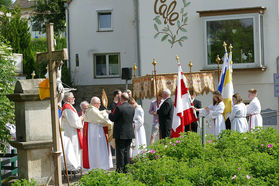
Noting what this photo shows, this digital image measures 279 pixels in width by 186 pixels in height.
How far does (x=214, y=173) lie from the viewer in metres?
6.52

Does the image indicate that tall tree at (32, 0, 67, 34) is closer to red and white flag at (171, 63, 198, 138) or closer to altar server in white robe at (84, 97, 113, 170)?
altar server in white robe at (84, 97, 113, 170)

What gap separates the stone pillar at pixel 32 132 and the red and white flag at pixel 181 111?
13.1 feet

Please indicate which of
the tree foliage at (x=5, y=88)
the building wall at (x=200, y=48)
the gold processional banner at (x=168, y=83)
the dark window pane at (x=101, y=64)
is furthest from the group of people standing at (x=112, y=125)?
the dark window pane at (x=101, y=64)

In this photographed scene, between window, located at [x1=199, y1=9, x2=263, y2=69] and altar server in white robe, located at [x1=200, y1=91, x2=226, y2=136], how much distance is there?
580cm

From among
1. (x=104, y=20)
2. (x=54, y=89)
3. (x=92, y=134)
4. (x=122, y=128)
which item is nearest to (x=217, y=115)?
(x=122, y=128)

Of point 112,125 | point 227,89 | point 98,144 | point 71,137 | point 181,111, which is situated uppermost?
point 227,89

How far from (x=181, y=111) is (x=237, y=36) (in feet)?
27.3

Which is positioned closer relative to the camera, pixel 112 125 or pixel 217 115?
pixel 112 125

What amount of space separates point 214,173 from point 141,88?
8718 millimetres

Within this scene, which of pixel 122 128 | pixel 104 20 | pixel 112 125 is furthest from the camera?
pixel 104 20

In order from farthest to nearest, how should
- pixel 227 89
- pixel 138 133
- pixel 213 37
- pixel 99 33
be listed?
1. pixel 99 33
2. pixel 213 37
3. pixel 227 89
4. pixel 138 133

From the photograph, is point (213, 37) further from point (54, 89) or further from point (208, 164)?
point (54, 89)

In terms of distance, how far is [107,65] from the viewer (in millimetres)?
29984

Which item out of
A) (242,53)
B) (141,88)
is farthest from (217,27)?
(141,88)
